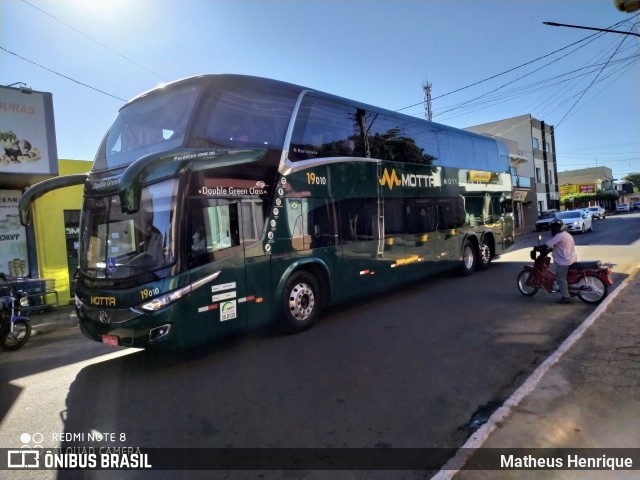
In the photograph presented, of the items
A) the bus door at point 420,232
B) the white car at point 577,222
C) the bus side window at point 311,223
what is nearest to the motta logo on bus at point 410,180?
the bus door at point 420,232

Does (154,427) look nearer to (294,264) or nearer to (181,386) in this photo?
(181,386)

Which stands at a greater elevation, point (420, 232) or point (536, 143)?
point (536, 143)

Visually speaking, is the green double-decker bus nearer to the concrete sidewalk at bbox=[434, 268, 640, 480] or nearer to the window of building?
the concrete sidewalk at bbox=[434, 268, 640, 480]

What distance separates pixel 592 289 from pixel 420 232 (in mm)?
3789

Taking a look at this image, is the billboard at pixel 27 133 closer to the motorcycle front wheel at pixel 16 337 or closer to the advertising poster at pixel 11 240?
the advertising poster at pixel 11 240

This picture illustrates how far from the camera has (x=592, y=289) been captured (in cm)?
806

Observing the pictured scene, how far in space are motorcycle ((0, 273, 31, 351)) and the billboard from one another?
4.51 m

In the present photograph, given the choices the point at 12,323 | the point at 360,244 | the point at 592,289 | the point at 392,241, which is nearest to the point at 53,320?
the point at 12,323

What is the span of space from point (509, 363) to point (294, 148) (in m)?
4.58

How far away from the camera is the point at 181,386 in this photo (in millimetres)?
5191

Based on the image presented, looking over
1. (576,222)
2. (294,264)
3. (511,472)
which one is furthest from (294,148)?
(576,222)

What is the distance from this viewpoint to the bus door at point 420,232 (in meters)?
10.2

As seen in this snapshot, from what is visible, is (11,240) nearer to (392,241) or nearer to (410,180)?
(392,241)

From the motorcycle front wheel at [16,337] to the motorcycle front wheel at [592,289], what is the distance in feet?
33.2
